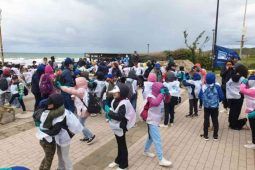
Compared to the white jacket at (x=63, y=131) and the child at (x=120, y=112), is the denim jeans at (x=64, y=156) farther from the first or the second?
the child at (x=120, y=112)

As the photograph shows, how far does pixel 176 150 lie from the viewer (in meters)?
6.57

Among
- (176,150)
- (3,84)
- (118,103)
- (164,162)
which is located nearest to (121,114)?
(118,103)

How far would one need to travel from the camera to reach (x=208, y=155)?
6.29m

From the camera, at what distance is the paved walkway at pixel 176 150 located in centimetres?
583

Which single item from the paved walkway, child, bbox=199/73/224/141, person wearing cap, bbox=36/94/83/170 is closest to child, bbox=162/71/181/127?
the paved walkway

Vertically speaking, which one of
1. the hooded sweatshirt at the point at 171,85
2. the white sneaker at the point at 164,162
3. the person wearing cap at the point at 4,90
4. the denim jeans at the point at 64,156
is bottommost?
the white sneaker at the point at 164,162

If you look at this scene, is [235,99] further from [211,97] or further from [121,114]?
[121,114]

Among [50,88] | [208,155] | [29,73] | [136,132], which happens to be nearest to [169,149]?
[208,155]

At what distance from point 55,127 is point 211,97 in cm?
401

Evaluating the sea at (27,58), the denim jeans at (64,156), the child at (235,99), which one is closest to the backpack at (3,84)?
the denim jeans at (64,156)

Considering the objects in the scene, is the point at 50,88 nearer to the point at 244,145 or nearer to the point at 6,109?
the point at 6,109

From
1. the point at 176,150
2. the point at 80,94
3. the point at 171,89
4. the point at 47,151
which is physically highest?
the point at 80,94

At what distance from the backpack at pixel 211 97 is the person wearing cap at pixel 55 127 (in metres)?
3.58

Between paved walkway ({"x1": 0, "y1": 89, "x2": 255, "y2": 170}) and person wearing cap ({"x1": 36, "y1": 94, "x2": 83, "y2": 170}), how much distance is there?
1005mm
